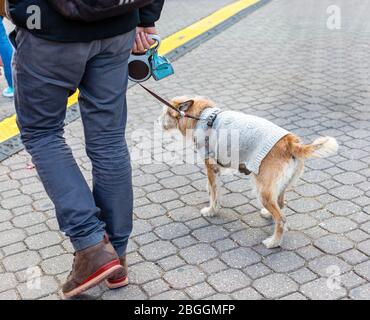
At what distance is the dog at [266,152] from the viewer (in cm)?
340

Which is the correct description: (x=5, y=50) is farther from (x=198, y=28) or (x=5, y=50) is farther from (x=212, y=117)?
(x=198, y=28)

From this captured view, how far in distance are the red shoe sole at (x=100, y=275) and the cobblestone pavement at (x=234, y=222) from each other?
7.8 inches

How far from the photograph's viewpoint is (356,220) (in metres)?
3.79

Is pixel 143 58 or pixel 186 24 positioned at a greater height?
pixel 143 58

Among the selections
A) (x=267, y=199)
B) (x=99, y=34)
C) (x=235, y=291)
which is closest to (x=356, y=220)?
(x=267, y=199)

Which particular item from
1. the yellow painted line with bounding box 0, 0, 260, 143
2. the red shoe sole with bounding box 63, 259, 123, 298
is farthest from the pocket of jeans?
the yellow painted line with bounding box 0, 0, 260, 143

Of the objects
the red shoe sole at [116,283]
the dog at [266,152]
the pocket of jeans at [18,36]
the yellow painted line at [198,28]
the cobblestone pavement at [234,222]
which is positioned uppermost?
the pocket of jeans at [18,36]

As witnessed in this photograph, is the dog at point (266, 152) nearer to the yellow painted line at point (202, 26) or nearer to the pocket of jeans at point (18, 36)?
the pocket of jeans at point (18, 36)

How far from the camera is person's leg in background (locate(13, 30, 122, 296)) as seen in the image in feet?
8.48

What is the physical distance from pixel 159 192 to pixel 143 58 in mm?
1333

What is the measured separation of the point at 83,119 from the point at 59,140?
0.16m

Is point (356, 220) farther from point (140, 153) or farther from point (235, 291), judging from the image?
point (140, 153)

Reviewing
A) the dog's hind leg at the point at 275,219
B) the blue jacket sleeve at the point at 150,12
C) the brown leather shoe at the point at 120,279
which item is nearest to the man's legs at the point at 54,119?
the brown leather shoe at the point at 120,279

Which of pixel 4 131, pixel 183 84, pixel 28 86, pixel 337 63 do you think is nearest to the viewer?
pixel 28 86
